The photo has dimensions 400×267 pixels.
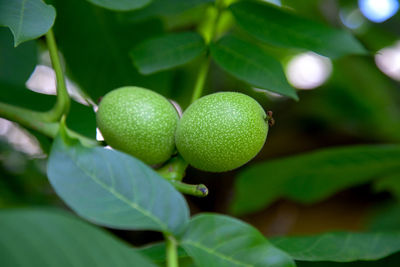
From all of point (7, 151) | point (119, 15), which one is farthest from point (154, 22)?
point (7, 151)

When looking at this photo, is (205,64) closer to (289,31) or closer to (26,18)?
(289,31)

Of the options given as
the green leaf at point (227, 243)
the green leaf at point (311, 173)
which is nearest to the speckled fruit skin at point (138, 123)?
the green leaf at point (227, 243)

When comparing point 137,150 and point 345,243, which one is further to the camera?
point 345,243

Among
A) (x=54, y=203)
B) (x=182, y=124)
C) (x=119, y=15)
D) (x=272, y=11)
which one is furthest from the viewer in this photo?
(x=54, y=203)

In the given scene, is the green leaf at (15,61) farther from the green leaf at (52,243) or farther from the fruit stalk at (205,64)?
the green leaf at (52,243)

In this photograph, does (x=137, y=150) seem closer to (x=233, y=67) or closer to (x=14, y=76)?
(x=233, y=67)

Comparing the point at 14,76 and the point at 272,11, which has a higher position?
the point at 272,11
